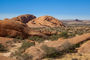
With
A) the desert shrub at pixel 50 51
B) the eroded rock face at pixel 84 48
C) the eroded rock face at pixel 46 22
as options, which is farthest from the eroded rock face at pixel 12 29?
the eroded rock face at pixel 46 22

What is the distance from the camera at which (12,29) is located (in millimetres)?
22203

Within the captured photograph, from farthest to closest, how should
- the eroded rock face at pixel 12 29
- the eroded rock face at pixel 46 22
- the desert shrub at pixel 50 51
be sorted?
1. the eroded rock face at pixel 46 22
2. the eroded rock face at pixel 12 29
3. the desert shrub at pixel 50 51

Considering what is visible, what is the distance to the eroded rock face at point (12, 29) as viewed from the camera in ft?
70.4

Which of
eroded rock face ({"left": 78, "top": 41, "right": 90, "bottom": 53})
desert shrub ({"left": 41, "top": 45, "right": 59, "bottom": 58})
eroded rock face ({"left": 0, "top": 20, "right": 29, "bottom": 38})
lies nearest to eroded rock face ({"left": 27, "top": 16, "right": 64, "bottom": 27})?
eroded rock face ({"left": 0, "top": 20, "right": 29, "bottom": 38})

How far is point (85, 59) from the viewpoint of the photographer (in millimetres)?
9859

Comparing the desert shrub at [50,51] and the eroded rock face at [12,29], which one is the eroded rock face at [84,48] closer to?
the desert shrub at [50,51]

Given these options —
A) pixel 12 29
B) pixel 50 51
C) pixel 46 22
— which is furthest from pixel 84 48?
pixel 46 22

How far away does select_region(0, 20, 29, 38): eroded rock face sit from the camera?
21.5 meters

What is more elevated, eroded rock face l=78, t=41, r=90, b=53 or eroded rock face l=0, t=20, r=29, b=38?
eroded rock face l=0, t=20, r=29, b=38

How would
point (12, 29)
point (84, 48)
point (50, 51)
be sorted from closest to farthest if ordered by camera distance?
point (50, 51) < point (84, 48) < point (12, 29)

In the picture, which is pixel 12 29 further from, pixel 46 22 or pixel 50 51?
pixel 46 22

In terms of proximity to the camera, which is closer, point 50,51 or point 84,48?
point 50,51

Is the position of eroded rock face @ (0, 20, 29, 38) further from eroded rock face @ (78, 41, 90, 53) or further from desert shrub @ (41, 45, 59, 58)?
eroded rock face @ (78, 41, 90, 53)

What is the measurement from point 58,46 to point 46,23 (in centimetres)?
5241
